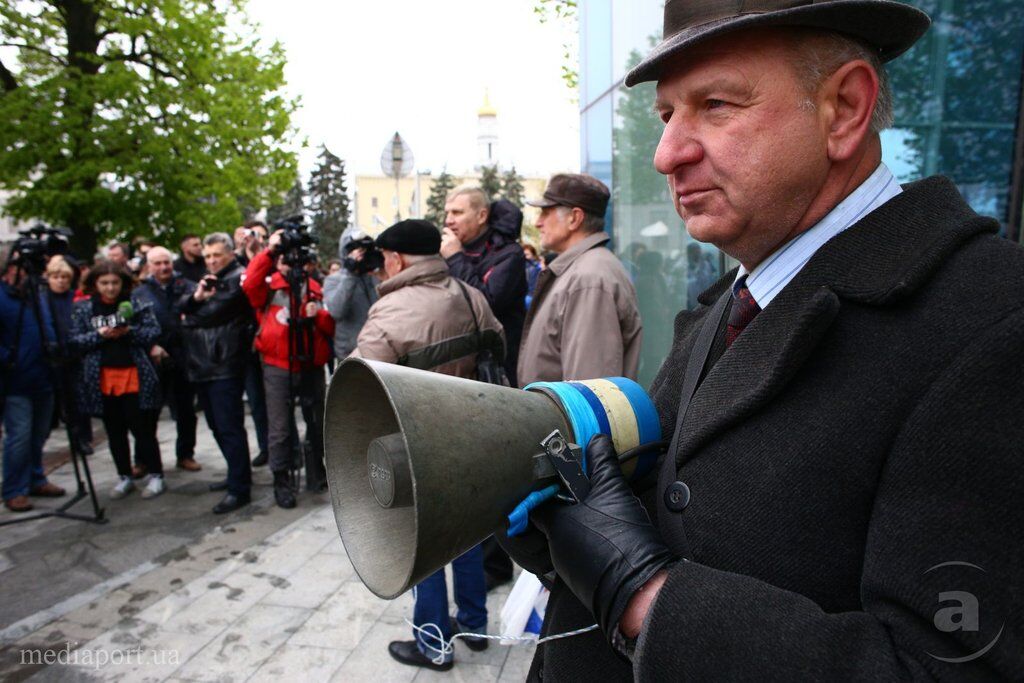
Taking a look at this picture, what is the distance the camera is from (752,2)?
3.38 feet

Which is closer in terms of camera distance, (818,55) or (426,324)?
(818,55)

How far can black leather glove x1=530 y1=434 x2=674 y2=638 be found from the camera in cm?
99

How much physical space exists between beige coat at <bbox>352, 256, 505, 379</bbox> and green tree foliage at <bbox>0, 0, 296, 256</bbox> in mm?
13550

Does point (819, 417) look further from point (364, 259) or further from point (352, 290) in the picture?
point (352, 290)

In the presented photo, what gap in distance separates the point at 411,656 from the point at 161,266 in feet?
16.2

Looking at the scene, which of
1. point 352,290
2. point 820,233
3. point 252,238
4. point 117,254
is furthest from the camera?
point 117,254

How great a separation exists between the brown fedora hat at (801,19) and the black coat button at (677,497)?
69 centimetres

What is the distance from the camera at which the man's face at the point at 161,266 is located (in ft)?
21.3

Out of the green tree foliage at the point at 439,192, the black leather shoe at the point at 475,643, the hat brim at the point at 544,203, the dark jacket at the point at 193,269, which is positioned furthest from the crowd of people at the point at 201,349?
the green tree foliage at the point at 439,192

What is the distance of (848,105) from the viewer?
1061 mm

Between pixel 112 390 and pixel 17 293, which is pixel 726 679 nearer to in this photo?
pixel 112 390

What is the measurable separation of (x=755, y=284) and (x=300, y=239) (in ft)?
14.5

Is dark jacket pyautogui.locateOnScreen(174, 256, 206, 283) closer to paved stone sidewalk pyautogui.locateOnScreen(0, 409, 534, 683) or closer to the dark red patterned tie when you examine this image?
paved stone sidewalk pyautogui.locateOnScreen(0, 409, 534, 683)

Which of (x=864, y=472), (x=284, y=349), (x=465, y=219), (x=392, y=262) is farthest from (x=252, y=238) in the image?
(x=864, y=472)
